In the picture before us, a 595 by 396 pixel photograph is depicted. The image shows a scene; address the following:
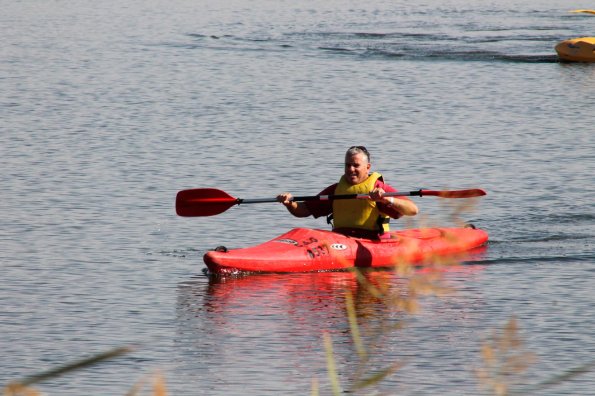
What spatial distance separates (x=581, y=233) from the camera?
41.8 ft

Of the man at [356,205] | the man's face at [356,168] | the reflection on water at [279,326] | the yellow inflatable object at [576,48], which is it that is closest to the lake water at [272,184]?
the reflection on water at [279,326]

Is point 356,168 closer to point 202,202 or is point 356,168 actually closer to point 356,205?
point 356,205

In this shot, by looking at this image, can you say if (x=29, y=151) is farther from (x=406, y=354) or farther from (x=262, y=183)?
(x=406, y=354)

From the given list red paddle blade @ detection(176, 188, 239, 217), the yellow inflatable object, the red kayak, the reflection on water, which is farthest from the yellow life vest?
the yellow inflatable object

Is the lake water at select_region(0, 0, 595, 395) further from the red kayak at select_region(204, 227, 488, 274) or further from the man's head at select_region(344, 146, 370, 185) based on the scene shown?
the man's head at select_region(344, 146, 370, 185)

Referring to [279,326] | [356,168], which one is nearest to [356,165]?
[356,168]

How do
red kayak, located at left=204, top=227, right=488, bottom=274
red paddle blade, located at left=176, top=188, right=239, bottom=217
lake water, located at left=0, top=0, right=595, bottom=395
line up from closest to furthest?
1. lake water, located at left=0, top=0, right=595, bottom=395
2. red kayak, located at left=204, top=227, right=488, bottom=274
3. red paddle blade, located at left=176, top=188, right=239, bottom=217

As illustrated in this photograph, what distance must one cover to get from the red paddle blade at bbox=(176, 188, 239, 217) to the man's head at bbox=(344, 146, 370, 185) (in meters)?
1.18

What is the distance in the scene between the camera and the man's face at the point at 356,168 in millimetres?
10734

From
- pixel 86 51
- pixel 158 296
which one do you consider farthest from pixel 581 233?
pixel 86 51

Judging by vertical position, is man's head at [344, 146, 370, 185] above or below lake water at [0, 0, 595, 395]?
above

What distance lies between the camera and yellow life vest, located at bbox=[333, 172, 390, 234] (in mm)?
10815

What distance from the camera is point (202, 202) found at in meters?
11.6

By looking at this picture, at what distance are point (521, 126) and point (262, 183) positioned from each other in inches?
274
